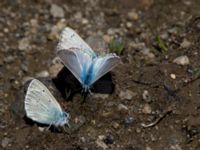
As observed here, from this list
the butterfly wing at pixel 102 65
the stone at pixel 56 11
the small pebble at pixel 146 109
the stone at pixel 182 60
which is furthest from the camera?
the stone at pixel 56 11

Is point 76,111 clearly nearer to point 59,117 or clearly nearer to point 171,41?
point 59,117

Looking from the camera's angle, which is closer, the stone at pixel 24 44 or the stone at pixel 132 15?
the stone at pixel 24 44

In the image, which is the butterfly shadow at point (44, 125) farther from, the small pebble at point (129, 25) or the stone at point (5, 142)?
the small pebble at point (129, 25)

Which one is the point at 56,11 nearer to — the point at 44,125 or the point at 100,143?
the point at 44,125

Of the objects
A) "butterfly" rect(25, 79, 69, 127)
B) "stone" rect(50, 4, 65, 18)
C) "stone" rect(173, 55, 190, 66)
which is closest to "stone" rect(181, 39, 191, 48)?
"stone" rect(173, 55, 190, 66)

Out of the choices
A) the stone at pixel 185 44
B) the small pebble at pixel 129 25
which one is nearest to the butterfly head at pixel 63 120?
the stone at pixel 185 44

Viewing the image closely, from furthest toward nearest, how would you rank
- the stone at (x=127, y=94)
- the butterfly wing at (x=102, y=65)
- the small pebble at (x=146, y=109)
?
the stone at (x=127, y=94) < the small pebble at (x=146, y=109) < the butterfly wing at (x=102, y=65)

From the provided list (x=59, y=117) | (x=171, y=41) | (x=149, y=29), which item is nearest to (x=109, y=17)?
(x=149, y=29)
